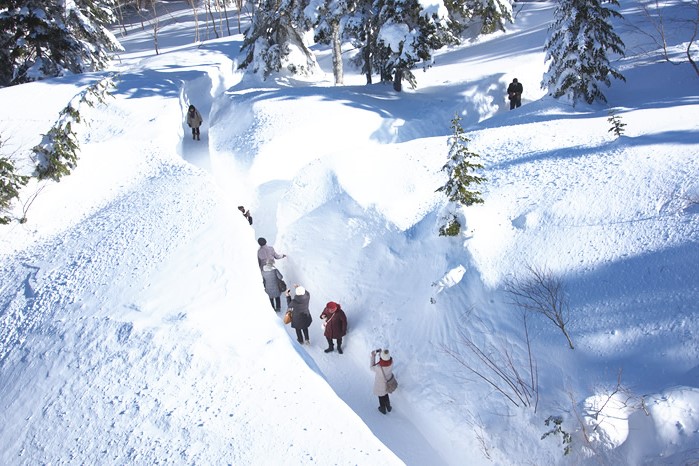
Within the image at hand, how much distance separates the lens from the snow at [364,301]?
6.50m

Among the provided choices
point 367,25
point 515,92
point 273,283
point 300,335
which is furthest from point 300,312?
point 367,25

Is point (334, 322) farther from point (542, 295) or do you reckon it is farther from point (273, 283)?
point (542, 295)

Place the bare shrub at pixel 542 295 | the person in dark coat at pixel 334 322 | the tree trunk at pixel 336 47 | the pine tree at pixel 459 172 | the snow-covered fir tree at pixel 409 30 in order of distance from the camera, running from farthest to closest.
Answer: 1. the tree trunk at pixel 336 47
2. the snow-covered fir tree at pixel 409 30
3. the person in dark coat at pixel 334 322
4. the pine tree at pixel 459 172
5. the bare shrub at pixel 542 295

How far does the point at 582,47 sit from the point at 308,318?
39.3ft

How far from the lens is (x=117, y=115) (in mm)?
18797

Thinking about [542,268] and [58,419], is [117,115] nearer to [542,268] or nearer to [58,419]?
[58,419]

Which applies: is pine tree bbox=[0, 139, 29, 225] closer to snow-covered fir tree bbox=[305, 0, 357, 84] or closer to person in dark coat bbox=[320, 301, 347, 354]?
person in dark coat bbox=[320, 301, 347, 354]

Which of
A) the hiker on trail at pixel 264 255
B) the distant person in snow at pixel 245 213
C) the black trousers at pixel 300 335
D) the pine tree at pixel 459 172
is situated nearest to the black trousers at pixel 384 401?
the black trousers at pixel 300 335

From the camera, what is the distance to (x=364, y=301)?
31.5ft

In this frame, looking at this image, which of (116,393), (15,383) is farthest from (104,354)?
(15,383)

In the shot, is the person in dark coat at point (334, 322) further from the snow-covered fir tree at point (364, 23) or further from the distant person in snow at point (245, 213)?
the snow-covered fir tree at point (364, 23)

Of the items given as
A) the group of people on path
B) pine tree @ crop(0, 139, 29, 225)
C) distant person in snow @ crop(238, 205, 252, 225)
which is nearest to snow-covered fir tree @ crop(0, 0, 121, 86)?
pine tree @ crop(0, 139, 29, 225)

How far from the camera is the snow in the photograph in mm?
6504

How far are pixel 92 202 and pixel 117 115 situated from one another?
684 centimetres
